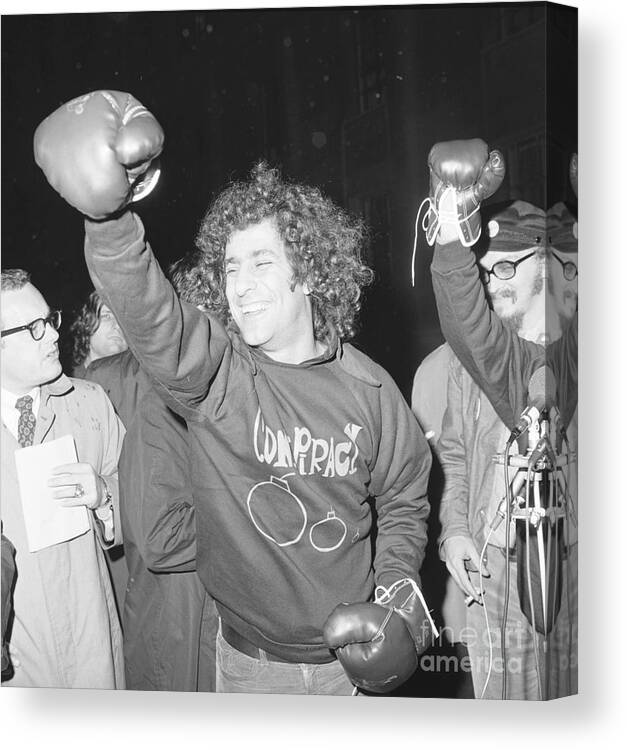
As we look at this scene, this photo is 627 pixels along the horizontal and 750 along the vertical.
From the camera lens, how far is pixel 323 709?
3695mm

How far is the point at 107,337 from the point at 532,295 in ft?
3.89

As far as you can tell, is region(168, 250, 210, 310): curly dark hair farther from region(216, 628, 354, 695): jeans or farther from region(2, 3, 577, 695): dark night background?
region(216, 628, 354, 695): jeans

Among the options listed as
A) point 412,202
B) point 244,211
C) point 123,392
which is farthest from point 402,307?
point 123,392

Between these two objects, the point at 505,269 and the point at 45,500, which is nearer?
the point at 505,269

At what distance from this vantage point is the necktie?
364 centimetres

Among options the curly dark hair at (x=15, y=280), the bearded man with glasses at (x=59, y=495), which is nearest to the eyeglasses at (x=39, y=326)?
the bearded man with glasses at (x=59, y=495)

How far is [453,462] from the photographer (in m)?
3.56

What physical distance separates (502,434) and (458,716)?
824 millimetres

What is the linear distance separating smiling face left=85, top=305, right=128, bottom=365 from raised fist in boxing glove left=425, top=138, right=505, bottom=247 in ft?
2.98

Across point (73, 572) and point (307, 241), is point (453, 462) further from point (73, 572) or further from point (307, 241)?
point (73, 572)

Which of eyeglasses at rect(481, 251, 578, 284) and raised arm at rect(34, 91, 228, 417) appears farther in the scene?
eyeglasses at rect(481, 251, 578, 284)

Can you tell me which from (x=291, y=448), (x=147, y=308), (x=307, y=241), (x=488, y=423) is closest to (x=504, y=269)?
(x=488, y=423)

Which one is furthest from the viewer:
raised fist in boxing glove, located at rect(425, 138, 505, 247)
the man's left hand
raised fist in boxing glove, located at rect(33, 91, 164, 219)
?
the man's left hand

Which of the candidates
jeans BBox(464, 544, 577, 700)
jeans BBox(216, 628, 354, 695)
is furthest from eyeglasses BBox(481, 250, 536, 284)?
jeans BBox(216, 628, 354, 695)
